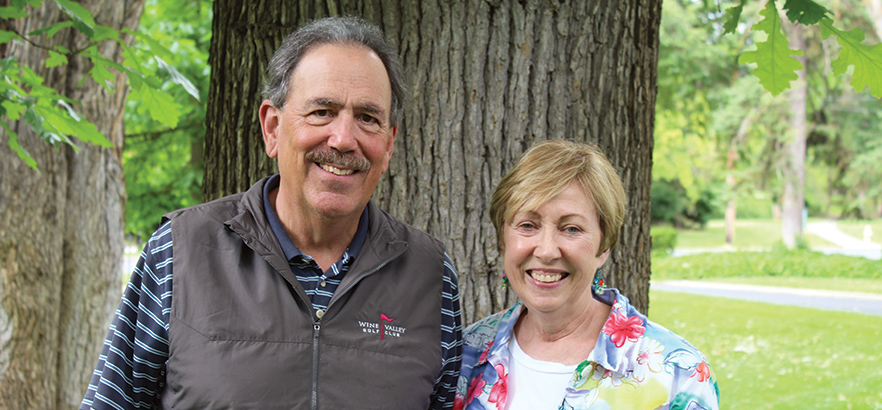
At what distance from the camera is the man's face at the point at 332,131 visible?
6.42 feet

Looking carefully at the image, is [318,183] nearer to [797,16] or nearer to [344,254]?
[344,254]

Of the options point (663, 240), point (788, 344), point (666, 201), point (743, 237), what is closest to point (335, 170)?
point (788, 344)

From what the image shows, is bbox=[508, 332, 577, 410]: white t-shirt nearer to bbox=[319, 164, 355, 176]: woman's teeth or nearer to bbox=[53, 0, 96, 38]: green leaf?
bbox=[319, 164, 355, 176]: woman's teeth

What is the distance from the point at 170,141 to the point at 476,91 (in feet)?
32.0

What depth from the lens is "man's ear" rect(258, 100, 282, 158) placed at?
2104mm

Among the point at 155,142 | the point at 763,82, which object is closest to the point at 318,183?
the point at 763,82

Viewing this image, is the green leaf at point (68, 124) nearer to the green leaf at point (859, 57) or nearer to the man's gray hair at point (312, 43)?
the man's gray hair at point (312, 43)

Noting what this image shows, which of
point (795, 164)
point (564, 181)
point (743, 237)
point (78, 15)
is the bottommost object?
point (743, 237)

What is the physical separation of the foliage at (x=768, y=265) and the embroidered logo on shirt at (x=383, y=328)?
19.4m

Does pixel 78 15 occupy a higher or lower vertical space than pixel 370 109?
higher

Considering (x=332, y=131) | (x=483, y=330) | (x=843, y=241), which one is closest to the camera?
(x=332, y=131)

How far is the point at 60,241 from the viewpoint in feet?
19.0

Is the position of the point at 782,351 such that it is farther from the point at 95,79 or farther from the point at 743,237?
the point at 743,237

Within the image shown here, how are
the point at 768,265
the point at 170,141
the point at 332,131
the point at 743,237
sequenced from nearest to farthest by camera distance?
the point at 332,131 < the point at 170,141 < the point at 768,265 < the point at 743,237
